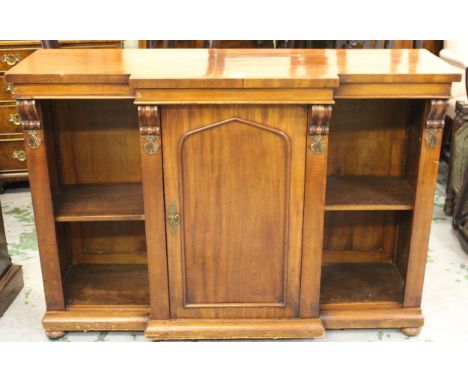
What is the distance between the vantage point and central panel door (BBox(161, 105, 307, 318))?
1.46 m

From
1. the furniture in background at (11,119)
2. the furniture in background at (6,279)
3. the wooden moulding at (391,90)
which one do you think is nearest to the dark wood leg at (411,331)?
the wooden moulding at (391,90)

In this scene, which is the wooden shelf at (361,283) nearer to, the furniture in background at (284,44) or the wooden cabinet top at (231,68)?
the wooden cabinet top at (231,68)

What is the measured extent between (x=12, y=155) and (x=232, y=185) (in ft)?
Answer: 5.79

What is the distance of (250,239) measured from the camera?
1.59m

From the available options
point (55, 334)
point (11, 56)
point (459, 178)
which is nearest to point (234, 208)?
point (55, 334)

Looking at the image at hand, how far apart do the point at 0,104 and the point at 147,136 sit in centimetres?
165

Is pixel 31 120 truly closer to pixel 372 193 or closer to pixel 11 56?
pixel 372 193

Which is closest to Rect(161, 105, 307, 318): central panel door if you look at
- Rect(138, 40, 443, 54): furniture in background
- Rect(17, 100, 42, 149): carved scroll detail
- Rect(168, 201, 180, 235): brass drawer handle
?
Rect(168, 201, 180, 235): brass drawer handle

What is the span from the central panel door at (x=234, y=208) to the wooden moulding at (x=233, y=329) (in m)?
0.03

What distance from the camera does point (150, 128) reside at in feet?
4.75

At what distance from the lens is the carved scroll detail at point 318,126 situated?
1419mm

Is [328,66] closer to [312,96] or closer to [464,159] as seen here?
[312,96]

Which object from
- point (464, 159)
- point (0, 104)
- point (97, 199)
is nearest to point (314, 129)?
point (97, 199)

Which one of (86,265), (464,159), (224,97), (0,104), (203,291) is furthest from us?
(0,104)
